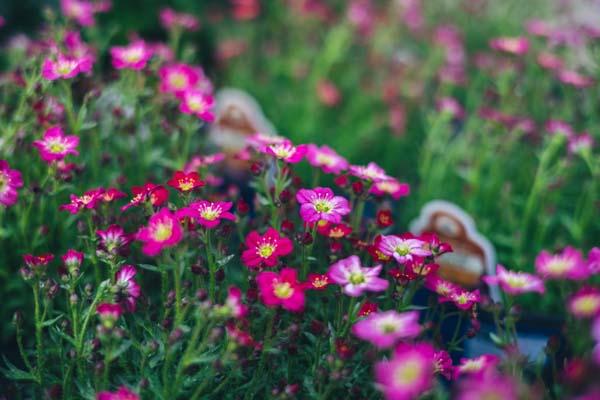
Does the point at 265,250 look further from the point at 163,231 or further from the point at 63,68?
the point at 63,68

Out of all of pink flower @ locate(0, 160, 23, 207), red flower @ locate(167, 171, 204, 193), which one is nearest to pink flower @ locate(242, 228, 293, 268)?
red flower @ locate(167, 171, 204, 193)

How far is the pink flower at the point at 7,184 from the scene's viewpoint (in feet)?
4.18

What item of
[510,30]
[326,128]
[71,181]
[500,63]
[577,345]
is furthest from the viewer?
[510,30]

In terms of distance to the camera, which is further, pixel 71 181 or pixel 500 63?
pixel 500 63

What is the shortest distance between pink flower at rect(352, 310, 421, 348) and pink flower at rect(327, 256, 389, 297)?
8cm

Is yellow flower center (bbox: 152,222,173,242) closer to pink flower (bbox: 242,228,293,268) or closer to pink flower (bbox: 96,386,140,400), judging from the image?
pink flower (bbox: 242,228,293,268)

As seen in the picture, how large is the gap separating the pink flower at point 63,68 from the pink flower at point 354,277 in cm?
83

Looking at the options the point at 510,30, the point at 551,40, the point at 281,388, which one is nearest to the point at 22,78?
the point at 281,388

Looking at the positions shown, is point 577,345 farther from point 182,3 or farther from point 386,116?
point 182,3

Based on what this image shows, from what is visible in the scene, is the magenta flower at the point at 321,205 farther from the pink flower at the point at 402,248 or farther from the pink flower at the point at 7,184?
the pink flower at the point at 7,184

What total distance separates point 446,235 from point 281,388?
0.70 meters

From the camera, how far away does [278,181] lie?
4.37 feet

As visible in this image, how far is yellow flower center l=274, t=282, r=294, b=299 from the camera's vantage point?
108cm

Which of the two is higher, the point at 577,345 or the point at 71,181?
the point at 577,345
